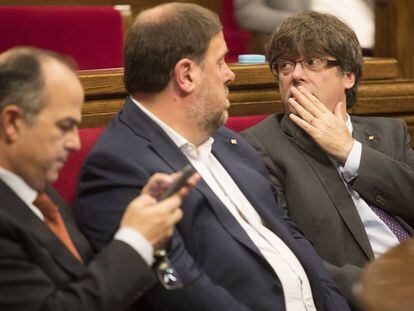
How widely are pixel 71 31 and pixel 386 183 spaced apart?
0.88 metres

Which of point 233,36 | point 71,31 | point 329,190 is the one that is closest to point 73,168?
point 329,190

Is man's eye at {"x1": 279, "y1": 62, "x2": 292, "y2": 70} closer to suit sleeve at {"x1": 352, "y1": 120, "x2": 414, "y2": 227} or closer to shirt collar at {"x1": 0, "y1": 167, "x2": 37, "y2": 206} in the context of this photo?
suit sleeve at {"x1": 352, "y1": 120, "x2": 414, "y2": 227}

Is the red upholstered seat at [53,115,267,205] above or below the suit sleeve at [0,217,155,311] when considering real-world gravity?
below

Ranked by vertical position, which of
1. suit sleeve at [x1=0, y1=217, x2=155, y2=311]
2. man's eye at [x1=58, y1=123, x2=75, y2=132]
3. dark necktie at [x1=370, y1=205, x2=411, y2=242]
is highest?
man's eye at [x1=58, y1=123, x2=75, y2=132]

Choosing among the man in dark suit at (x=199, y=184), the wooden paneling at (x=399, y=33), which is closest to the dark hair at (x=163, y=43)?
the man in dark suit at (x=199, y=184)

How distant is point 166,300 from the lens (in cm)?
134

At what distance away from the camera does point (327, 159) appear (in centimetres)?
182

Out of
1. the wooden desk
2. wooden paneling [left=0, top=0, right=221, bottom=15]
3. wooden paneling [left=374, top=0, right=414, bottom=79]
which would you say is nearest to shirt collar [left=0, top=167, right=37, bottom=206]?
the wooden desk

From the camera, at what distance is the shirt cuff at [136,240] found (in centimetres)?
119

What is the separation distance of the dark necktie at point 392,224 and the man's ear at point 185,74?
537mm

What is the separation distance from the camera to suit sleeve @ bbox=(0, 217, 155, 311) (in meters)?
1.12

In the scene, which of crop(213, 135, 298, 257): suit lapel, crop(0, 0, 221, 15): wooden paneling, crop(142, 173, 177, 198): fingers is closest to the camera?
crop(142, 173, 177, 198): fingers

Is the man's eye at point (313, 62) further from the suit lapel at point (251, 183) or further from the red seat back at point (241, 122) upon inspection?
the suit lapel at point (251, 183)

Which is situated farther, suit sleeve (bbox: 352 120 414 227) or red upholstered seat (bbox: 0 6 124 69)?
red upholstered seat (bbox: 0 6 124 69)
